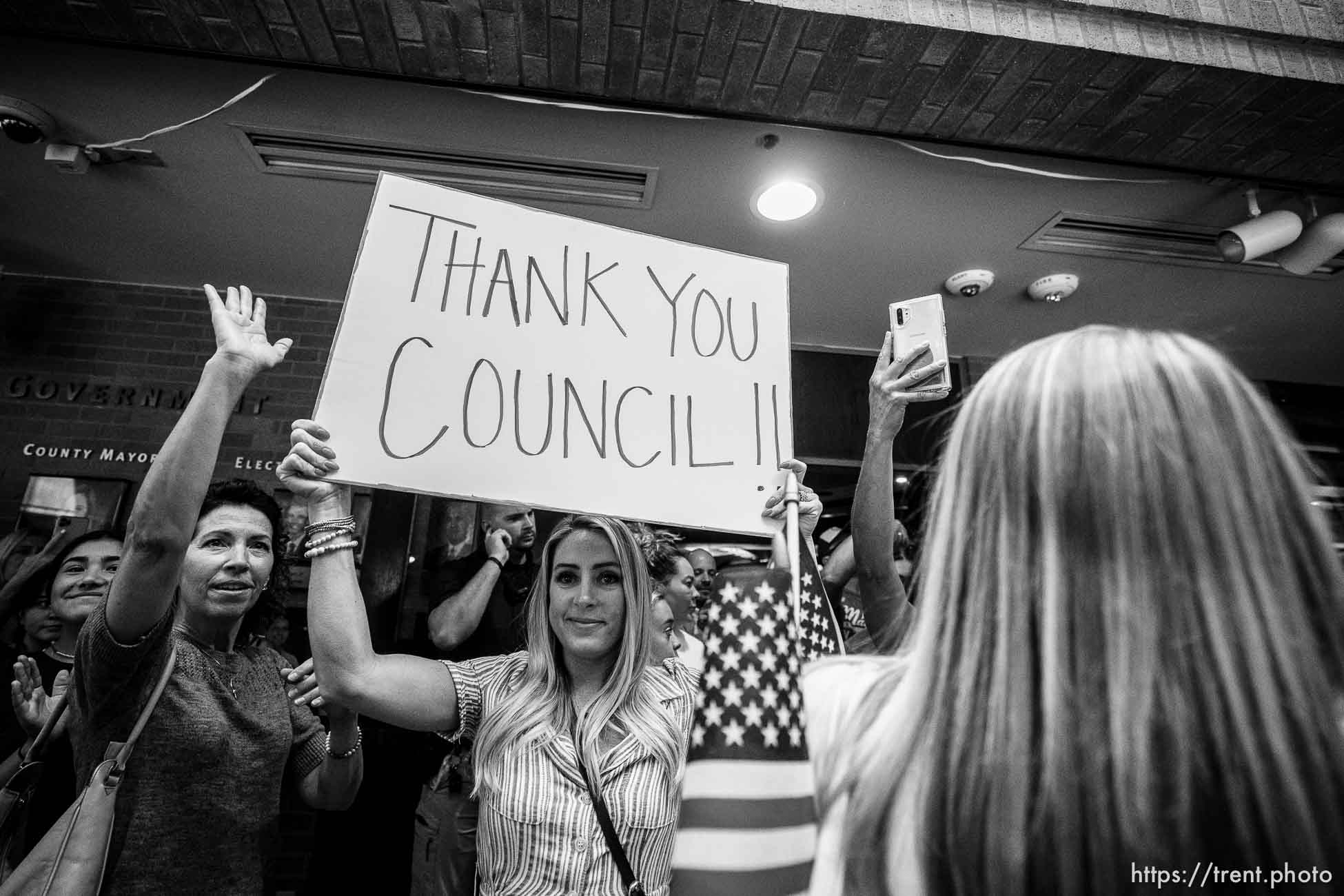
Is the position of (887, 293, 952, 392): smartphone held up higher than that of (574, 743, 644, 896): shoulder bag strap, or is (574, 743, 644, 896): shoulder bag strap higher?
(887, 293, 952, 392): smartphone held up

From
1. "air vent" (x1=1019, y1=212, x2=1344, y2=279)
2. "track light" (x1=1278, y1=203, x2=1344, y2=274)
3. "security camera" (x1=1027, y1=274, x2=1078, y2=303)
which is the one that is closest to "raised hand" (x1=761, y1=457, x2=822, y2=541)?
"air vent" (x1=1019, y1=212, x2=1344, y2=279)

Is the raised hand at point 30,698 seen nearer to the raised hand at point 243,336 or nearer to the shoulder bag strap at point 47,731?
the shoulder bag strap at point 47,731

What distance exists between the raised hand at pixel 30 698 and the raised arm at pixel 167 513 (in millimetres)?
668

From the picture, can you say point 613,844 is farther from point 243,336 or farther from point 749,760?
point 243,336

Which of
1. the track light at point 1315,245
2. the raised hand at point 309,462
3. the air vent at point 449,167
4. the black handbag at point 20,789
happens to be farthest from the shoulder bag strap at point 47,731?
the track light at point 1315,245

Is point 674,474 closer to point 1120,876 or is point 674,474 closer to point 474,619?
point 1120,876

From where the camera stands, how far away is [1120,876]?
0.49 metres

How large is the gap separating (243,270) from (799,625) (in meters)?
3.71

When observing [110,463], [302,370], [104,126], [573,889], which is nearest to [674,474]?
[573,889]

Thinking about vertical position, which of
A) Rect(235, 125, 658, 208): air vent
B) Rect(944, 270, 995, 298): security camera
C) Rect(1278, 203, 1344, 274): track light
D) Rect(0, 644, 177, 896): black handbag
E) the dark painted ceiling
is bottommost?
Rect(0, 644, 177, 896): black handbag

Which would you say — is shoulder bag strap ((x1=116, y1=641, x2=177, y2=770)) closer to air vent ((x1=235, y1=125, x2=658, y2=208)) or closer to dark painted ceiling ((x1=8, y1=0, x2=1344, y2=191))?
dark painted ceiling ((x1=8, y1=0, x2=1344, y2=191))

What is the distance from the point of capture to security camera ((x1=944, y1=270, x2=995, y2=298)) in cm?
335

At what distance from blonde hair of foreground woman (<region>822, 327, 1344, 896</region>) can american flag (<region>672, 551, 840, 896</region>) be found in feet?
0.17

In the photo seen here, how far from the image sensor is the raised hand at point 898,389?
1366mm
